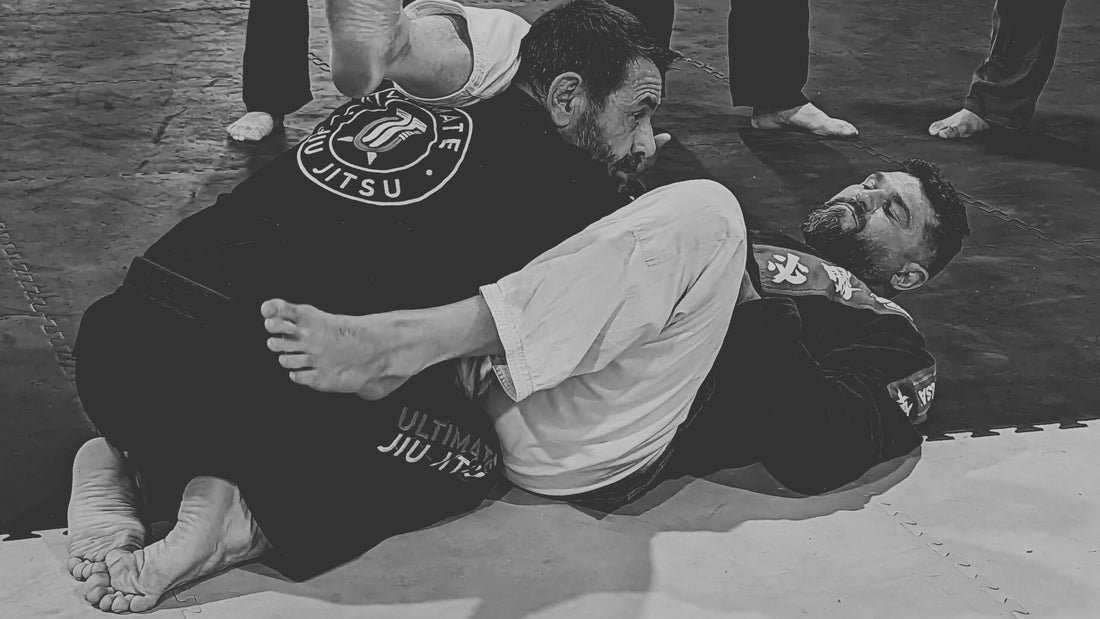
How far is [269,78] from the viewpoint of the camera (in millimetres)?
3668

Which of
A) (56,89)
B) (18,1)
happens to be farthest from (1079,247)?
(18,1)

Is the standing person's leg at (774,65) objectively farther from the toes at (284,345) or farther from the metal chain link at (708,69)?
the toes at (284,345)

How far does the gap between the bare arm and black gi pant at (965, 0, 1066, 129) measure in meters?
2.50

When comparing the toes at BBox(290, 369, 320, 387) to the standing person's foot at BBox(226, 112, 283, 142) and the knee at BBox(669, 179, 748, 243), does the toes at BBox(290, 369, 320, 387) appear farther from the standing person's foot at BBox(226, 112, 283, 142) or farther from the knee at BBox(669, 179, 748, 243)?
the standing person's foot at BBox(226, 112, 283, 142)

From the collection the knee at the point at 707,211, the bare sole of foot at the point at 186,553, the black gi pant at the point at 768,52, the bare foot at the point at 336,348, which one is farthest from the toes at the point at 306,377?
the black gi pant at the point at 768,52

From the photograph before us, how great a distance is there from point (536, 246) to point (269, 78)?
2.07m

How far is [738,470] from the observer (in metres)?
2.25

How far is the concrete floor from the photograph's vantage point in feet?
6.24

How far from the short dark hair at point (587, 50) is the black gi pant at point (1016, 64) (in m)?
2.40

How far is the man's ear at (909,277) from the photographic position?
2592 mm

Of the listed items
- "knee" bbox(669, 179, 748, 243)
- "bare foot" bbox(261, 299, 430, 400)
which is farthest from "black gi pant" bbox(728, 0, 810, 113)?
"bare foot" bbox(261, 299, 430, 400)

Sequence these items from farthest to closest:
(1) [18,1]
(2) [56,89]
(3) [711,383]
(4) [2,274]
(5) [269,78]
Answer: (1) [18,1], (2) [56,89], (5) [269,78], (4) [2,274], (3) [711,383]

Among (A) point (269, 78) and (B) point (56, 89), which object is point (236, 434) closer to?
(A) point (269, 78)

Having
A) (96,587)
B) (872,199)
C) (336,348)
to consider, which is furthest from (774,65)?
(96,587)
